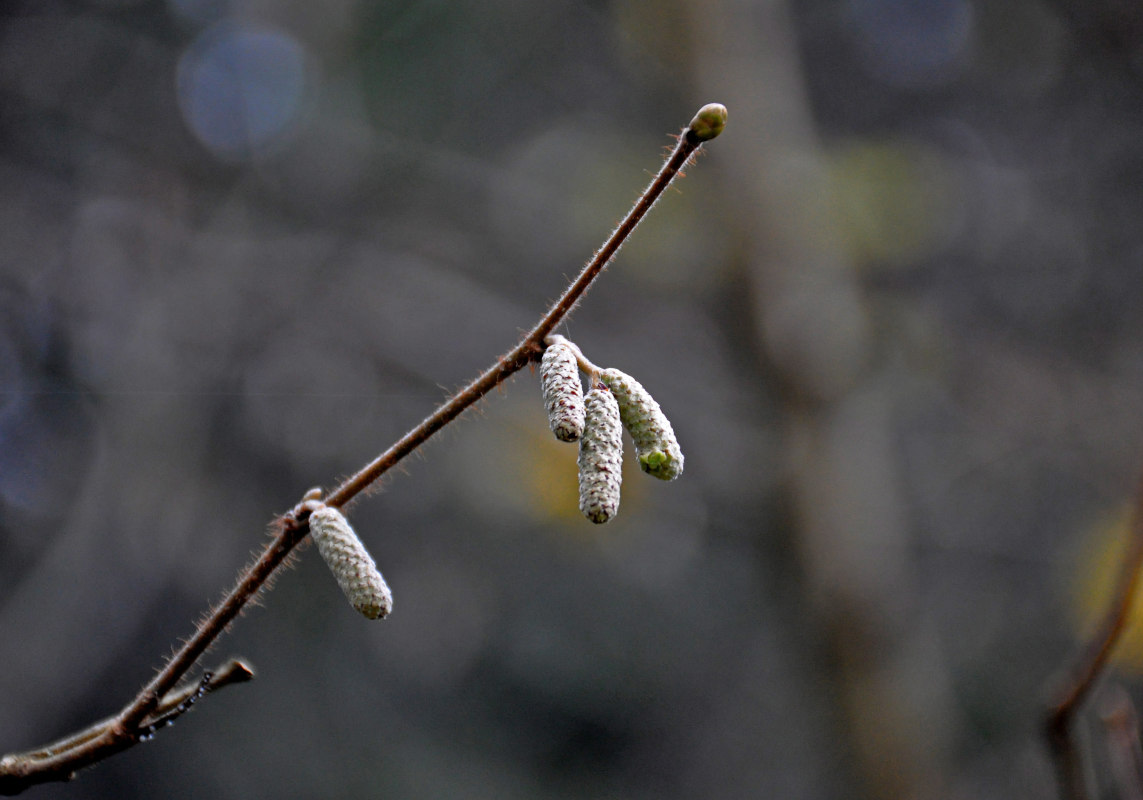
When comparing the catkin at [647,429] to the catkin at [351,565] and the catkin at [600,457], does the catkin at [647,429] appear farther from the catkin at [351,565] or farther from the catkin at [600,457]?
the catkin at [351,565]

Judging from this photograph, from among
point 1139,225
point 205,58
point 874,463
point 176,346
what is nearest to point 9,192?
point 176,346

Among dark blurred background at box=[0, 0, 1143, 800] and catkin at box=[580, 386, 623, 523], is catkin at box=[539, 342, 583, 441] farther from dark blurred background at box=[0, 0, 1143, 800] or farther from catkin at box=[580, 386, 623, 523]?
dark blurred background at box=[0, 0, 1143, 800]

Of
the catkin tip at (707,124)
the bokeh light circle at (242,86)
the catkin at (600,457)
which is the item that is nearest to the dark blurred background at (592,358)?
the bokeh light circle at (242,86)

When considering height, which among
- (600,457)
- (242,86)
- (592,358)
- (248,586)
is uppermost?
(242,86)

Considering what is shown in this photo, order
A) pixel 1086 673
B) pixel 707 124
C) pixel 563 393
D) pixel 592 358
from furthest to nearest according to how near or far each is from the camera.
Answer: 1. pixel 592 358
2. pixel 1086 673
3. pixel 563 393
4. pixel 707 124

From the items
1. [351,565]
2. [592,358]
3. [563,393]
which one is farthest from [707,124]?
[592,358]

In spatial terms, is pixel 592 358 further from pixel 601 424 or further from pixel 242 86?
pixel 601 424

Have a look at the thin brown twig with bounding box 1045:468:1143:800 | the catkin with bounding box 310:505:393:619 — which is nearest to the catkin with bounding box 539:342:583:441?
the catkin with bounding box 310:505:393:619
